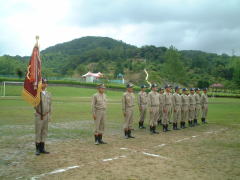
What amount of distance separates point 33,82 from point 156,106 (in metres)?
5.74

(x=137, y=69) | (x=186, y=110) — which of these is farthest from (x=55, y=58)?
(x=186, y=110)

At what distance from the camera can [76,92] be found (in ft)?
154

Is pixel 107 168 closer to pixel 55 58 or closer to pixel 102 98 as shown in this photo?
pixel 102 98

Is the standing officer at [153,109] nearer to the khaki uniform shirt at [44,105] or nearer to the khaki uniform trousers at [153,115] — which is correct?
the khaki uniform trousers at [153,115]

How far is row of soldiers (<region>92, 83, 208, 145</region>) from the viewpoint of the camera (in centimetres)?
923

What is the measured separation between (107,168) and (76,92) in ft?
136

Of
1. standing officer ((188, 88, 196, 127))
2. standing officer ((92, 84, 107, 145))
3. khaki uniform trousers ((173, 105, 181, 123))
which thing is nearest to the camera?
standing officer ((92, 84, 107, 145))

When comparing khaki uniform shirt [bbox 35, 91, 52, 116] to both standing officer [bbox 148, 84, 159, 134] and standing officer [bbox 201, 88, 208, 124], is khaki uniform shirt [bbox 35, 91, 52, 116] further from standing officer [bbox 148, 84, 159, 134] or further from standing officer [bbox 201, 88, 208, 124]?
standing officer [bbox 201, 88, 208, 124]

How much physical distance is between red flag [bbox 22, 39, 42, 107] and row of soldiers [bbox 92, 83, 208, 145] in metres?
2.12

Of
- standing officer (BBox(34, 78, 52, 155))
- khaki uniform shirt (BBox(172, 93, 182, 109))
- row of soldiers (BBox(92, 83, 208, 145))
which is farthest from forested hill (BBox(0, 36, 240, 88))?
standing officer (BBox(34, 78, 52, 155))

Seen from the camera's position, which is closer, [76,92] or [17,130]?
[17,130]

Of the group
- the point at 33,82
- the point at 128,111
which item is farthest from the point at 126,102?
the point at 33,82

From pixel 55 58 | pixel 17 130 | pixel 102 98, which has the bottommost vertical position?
pixel 17 130

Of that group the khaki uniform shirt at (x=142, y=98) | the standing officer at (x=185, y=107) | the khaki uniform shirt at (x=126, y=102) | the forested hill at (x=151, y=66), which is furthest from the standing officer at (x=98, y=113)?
the forested hill at (x=151, y=66)
